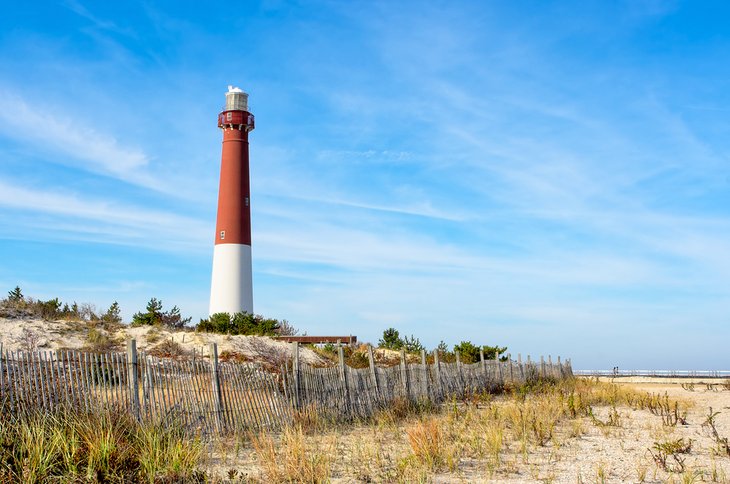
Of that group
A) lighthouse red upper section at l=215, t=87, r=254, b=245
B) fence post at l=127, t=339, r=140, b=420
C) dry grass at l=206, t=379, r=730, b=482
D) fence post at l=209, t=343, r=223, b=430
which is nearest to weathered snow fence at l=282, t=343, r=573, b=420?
dry grass at l=206, t=379, r=730, b=482

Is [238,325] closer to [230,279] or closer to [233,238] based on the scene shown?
[230,279]

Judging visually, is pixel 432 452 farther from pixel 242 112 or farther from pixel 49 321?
pixel 242 112

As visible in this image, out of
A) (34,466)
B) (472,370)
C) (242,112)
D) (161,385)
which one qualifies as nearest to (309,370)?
(161,385)

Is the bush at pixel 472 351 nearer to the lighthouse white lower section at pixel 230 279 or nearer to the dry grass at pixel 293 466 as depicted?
the lighthouse white lower section at pixel 230 279

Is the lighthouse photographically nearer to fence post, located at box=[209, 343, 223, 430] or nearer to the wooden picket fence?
the wooden picket fence

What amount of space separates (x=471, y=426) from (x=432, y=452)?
137 inches

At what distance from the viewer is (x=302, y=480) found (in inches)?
290

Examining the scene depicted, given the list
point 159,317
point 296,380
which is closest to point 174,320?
point 159,317

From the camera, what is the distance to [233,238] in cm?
3209

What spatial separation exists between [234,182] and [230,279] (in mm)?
4783

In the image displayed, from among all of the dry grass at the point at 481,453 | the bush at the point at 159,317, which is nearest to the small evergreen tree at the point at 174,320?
the bush at the point at 159,317

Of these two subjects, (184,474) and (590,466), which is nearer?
(184,474)

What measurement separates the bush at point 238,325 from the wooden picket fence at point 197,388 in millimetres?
12325

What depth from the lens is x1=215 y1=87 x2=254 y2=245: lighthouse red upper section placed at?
3219 cm
